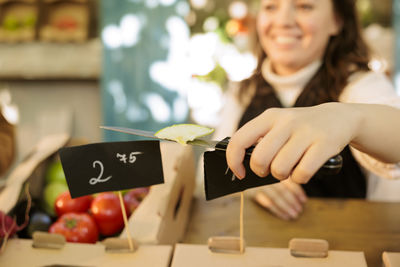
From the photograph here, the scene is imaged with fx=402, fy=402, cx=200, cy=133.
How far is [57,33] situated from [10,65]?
1.45 feet

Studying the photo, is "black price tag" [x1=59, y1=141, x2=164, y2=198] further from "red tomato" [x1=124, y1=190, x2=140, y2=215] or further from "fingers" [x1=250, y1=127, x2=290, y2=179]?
"red tomato" [x1=124, y1=190, x2=140, y2=215]

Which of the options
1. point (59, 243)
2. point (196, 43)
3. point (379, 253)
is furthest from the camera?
point (196, 43)

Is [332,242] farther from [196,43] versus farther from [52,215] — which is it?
[196,43]

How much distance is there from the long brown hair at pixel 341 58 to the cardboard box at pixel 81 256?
2.62 feet

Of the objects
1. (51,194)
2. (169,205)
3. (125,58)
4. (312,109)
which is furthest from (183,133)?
(125,58)

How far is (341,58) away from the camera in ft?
4.22

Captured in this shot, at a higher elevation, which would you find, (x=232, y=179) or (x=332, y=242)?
(x=232, y=179)

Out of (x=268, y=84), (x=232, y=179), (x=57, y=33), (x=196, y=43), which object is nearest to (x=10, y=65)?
(x=57, y=33)

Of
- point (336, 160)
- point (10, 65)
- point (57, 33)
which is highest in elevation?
point (336, 160)

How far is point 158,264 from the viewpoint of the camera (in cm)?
57

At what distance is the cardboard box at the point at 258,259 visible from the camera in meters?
0.57

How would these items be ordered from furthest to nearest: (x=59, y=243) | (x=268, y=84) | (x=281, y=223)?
(x=268, y=84) → (x=281, y=223) → (x=59, y=243)

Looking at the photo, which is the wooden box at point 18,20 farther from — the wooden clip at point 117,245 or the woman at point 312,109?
the wooden clip at point 117,245

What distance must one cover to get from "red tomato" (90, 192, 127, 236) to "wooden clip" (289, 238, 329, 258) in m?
0.39
